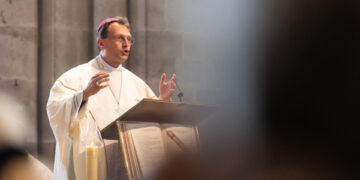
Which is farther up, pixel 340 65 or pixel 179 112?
pixel 340 65

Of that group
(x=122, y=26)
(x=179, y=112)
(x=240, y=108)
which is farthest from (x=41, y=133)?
(x=240, y=108)

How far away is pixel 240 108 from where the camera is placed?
1.58 meters

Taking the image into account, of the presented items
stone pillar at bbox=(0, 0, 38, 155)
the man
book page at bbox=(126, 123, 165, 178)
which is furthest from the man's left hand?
stone pillar at bbox=(0, 0, 38, 155)

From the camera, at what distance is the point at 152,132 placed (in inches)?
123

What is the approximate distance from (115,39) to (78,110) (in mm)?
830

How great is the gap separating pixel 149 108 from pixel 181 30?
290 centimetres

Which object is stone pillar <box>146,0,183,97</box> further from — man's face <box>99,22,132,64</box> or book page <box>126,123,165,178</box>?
book page <box>126,123,165,178</box>

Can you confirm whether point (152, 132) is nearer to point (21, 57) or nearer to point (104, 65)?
Answer: point (104, 65)

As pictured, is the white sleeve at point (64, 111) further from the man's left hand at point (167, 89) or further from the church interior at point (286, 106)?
the church interior at point (286, 106)

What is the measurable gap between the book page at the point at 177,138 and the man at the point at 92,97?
0.46 m

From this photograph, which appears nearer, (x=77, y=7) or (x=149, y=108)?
(x=149, y=108)

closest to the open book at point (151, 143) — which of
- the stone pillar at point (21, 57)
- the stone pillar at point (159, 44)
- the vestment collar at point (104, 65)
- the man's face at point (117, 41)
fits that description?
the man's face at point (117, 41)

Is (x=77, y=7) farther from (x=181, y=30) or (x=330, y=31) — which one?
(x=330, y=31)

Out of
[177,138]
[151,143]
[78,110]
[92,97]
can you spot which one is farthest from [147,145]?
[92,97]
